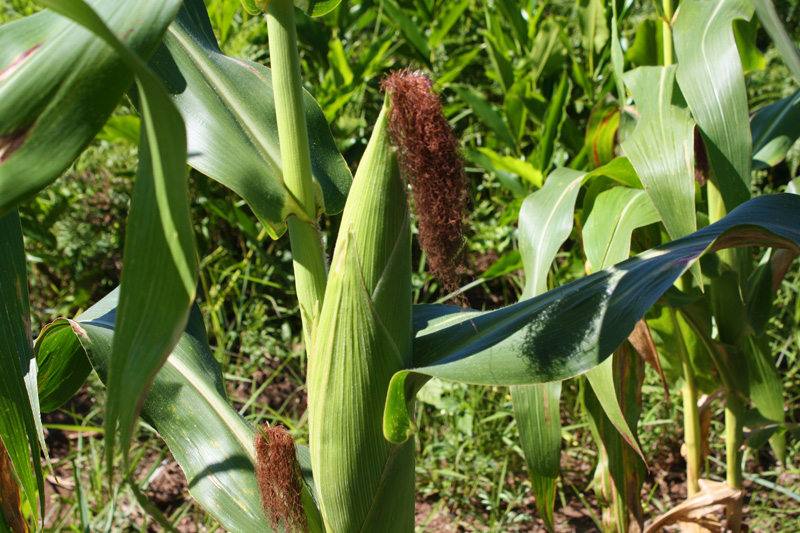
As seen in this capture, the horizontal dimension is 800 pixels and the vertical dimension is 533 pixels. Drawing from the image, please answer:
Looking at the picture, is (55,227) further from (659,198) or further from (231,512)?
(659,198)

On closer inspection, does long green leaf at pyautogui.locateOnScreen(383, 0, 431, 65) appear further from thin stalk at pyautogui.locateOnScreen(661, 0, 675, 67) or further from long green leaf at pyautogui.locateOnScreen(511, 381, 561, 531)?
long green leaf at pyautogui.locateOnScreen(511, 381, 561, 531)

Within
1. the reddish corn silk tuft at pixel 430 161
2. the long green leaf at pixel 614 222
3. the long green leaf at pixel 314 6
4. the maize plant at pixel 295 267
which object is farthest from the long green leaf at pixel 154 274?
the long green leaf at pixel 614 222

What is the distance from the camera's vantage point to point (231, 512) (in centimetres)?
73

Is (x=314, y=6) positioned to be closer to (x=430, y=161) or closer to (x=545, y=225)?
(x=430, y=161)

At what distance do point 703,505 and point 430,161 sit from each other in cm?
103

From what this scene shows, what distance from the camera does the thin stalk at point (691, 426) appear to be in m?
1.19

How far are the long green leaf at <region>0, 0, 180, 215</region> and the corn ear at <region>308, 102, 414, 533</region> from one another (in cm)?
22

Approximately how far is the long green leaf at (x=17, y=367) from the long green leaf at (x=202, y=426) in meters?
0.10

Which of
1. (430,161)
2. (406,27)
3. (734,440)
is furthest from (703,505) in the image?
(406,27)

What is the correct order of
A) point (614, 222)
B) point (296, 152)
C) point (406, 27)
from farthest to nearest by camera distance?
point (406, 27) → point (614, 222) → point (296, 152)

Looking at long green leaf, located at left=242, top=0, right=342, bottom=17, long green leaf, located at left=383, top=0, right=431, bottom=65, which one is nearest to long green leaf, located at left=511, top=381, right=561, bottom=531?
long green leaf, located at left=242, top=0, right=342, bottom=17

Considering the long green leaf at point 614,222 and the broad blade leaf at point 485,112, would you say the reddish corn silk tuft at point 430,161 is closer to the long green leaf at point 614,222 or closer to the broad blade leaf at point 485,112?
the long green leaf at point 614,222

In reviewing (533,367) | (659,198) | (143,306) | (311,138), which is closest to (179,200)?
(143,306)

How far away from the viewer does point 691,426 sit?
120 centimetres
